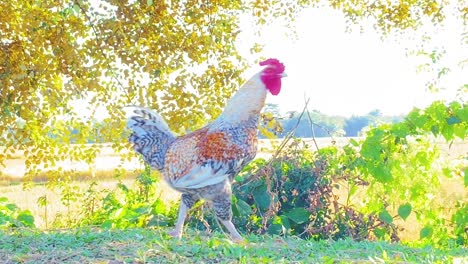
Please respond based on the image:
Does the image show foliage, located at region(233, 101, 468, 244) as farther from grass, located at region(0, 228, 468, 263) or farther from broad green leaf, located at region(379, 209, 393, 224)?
grass, located at region(0, 228, 468, 263)

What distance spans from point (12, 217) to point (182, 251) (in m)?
3.12

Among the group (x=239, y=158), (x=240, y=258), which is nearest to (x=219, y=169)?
(x=239, y=158)

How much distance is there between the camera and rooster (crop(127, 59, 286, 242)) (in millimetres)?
4152

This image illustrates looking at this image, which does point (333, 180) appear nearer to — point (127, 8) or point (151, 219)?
point (151, 219)

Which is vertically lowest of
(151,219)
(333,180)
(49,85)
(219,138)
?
(151,219)

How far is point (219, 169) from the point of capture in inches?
163

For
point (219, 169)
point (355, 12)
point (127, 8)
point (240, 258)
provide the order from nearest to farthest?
1. point (240, 258)
2. point (219, 169)
3. point (127, 8)
4. point (355, 12)

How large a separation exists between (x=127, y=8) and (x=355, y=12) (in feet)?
10.0

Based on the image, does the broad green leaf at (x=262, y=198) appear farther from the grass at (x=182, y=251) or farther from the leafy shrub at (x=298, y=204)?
the grass at (x=182, y=251)

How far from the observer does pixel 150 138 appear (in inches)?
176

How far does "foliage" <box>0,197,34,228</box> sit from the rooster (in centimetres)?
174

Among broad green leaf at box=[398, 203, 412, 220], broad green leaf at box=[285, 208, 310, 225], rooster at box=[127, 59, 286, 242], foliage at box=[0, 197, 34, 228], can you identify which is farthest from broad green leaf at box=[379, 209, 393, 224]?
foliage at box=[0, 197, 34, 228]

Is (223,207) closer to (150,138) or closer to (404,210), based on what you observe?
(150,138)

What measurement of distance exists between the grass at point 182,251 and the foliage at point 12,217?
123cm
